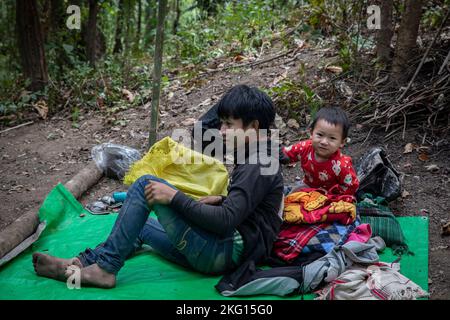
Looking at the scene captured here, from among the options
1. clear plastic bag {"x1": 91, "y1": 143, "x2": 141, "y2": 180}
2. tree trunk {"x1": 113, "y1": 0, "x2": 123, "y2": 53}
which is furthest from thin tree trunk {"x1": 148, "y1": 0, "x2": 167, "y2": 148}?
tree trunk {"x1": 113, "y1": 0, "x2": 123, "y2": 53}

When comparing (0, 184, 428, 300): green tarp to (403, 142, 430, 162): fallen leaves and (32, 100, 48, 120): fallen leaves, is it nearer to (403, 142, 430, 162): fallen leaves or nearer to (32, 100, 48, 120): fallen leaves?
(403, 142, 430, 162): fallen leaves

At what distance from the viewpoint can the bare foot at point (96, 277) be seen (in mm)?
2592

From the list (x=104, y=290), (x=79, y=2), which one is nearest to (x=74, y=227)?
(x=104, y=290)

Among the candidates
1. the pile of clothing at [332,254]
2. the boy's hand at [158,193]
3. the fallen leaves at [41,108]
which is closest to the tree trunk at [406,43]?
the pile of clothing at [332,254]

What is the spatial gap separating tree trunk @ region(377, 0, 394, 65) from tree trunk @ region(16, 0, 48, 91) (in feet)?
14.3

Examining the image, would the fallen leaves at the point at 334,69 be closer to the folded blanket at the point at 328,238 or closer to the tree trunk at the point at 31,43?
the folded blanket at the point at 328,238

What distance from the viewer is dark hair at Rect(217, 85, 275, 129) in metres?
2.54

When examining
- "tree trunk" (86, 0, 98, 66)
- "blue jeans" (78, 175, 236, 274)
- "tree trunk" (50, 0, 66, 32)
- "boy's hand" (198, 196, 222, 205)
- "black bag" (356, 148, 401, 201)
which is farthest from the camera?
"tree trunk" (50, 0, 66, 32)

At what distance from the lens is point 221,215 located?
244 centimetres

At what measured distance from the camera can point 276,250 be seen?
2943 mm

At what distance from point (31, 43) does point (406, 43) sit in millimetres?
4771

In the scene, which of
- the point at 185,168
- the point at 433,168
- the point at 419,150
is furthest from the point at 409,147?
the point at 185,168

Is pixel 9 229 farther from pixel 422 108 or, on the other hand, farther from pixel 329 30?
pixel 329 30

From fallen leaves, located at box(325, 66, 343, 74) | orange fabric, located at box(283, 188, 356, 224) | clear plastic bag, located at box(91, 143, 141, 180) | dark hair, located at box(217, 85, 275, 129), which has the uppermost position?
dark hair, located at box(217, 85, 275, 129)
